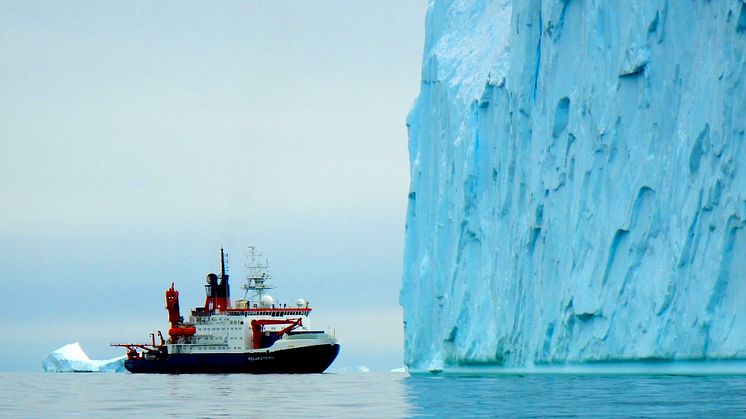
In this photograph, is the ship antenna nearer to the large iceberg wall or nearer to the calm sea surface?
the large iceberg wall

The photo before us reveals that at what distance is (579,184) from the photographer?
1011 inches

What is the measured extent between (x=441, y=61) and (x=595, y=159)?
9014 mm

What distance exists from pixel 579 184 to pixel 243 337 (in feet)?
77.9

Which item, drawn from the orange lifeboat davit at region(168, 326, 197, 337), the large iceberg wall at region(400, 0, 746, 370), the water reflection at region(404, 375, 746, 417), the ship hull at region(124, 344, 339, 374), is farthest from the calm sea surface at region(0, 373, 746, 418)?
the orange lifeboat davit at region(168, 326, 197, 337)

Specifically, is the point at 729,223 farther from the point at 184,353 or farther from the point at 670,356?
the point at 184,353

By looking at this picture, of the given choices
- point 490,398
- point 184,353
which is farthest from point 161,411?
point 184,353

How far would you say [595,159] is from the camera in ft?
82.4

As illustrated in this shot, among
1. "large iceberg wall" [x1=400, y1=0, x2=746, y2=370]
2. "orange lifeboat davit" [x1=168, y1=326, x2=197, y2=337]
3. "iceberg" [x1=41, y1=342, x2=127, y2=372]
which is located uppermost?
"large iceberg wall" [x1=400, y1=0, x2=746, y2=370]

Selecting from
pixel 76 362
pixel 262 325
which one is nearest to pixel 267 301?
pixel 262 325

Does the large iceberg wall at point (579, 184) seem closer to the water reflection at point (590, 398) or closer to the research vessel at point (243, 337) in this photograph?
the water reflection at point (590, 398)

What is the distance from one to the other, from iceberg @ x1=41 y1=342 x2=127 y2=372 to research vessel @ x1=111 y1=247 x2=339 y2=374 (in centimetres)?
1710

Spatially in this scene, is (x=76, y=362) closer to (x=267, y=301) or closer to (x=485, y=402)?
(x=267, y=301)

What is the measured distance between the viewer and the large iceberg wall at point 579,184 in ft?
72.1

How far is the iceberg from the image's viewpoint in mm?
66812
